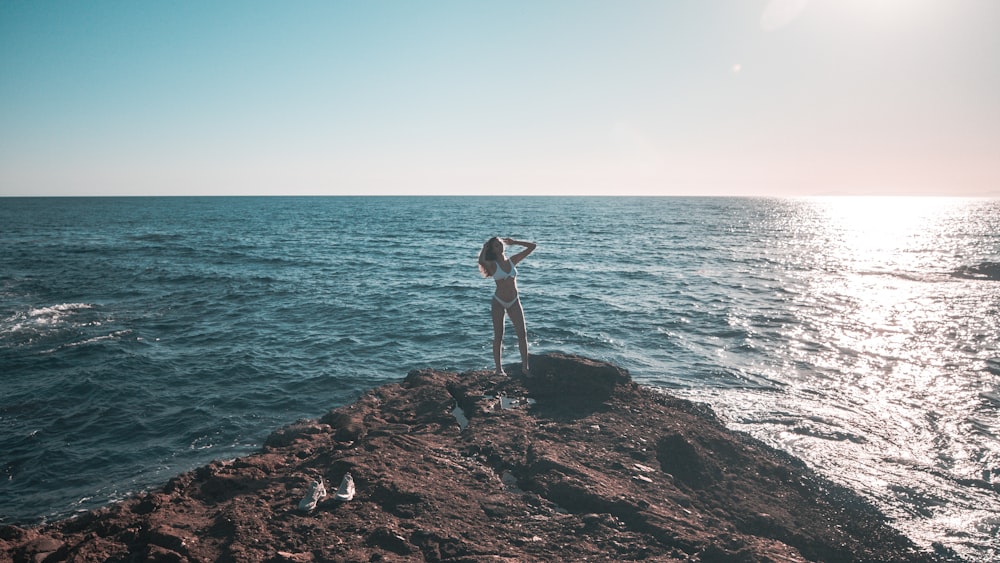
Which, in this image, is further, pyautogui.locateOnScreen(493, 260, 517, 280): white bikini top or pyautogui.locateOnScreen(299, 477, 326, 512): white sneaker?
pyautogui.locateOnScreen(493, 260, 517, 280): white bikini top

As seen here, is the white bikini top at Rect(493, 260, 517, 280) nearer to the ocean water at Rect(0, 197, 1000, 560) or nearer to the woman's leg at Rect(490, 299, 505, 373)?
the woman's leg at Rect(490, 299, 505, 373)

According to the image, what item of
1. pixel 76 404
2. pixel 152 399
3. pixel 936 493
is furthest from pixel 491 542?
pixel 76 404

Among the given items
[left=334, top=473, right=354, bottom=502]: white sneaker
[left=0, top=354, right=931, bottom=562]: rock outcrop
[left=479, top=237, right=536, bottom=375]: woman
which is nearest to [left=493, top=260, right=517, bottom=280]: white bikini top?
[left=479, top=237, right=536, bottom=375]: woman

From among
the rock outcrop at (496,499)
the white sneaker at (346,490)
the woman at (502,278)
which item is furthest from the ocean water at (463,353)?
the woman at (502,278)

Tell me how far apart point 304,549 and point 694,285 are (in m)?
23.4

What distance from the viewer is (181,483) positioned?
6.12 meters

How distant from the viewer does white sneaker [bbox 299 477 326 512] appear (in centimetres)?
515

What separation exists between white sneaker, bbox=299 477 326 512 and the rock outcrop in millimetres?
69

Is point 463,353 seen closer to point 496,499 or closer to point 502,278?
point 502,278

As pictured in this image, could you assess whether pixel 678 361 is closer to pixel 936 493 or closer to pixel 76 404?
pixel 936 493

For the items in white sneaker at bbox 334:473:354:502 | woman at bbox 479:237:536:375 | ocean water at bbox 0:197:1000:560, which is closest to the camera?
white sneaker at bbox 334:473:354:502

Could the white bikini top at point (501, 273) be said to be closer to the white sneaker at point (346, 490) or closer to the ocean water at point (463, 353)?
the white sneaker at point (346, 490)

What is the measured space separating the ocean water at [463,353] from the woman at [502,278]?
15.1ft

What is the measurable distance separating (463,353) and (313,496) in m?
8.89
